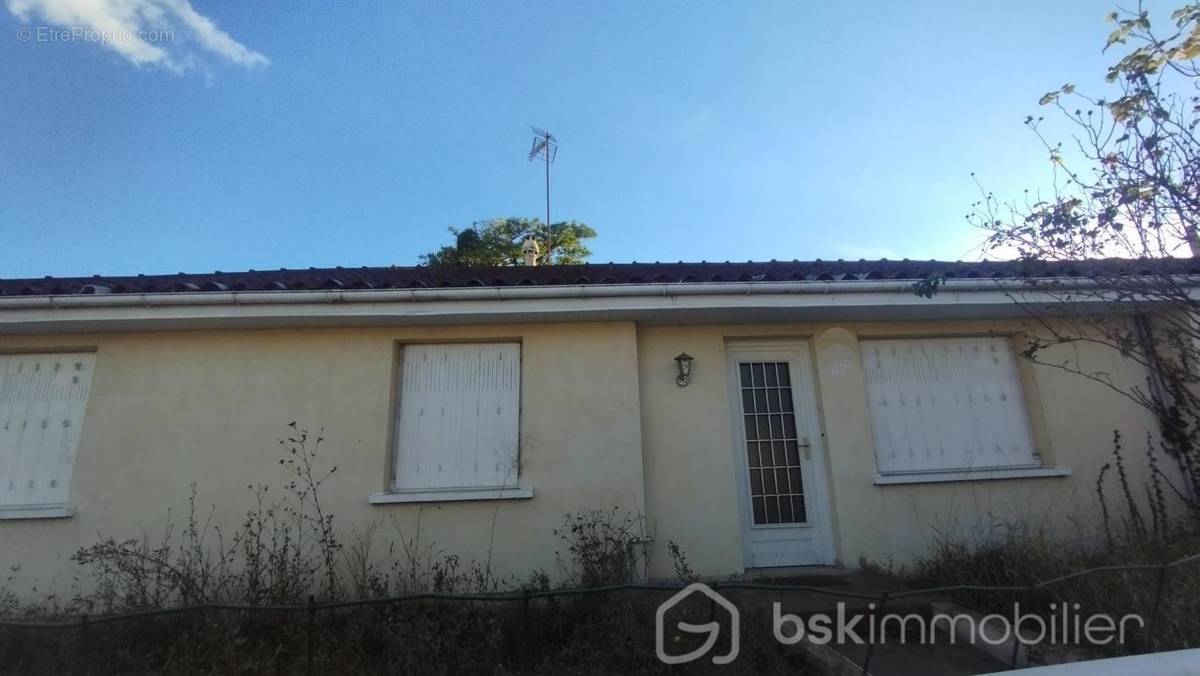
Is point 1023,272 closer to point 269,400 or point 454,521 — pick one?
point 454,521

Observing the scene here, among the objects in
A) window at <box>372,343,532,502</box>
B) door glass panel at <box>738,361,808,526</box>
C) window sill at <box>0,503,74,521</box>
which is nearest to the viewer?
window sill at <box>0,503,74,521</box>

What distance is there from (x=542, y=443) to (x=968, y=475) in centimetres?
436

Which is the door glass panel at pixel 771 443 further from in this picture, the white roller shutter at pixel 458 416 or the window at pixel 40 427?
the window at pixel 40 427

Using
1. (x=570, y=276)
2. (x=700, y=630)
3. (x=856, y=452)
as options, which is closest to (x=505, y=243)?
(x=570, y=276)

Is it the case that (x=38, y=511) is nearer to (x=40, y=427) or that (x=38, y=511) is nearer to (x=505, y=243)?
(x=40, y=427)

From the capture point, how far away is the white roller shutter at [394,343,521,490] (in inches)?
212

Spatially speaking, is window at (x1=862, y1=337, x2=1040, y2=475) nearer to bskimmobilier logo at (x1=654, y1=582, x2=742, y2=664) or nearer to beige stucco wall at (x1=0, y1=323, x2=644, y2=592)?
beige stucco wall at (x1=0, y1=323, x2=644, y2=592)

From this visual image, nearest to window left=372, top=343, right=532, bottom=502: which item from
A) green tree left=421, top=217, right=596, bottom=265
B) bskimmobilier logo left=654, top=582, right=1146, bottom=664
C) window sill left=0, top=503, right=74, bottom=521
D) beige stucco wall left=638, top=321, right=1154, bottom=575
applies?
beige stucco wall left=638, top=321, right=1154, bottom=575

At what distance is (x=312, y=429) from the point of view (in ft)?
17.5

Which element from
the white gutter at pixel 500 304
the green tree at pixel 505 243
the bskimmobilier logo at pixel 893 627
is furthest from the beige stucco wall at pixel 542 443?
the green tree at pixel 505 243

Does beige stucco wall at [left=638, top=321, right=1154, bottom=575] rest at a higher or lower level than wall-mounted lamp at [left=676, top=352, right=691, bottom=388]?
lower

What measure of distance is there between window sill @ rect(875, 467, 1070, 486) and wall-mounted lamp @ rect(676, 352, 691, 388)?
7.02ft

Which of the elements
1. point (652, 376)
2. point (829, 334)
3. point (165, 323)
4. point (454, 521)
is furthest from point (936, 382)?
point (165, 323)

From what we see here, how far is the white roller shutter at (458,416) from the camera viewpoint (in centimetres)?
539
